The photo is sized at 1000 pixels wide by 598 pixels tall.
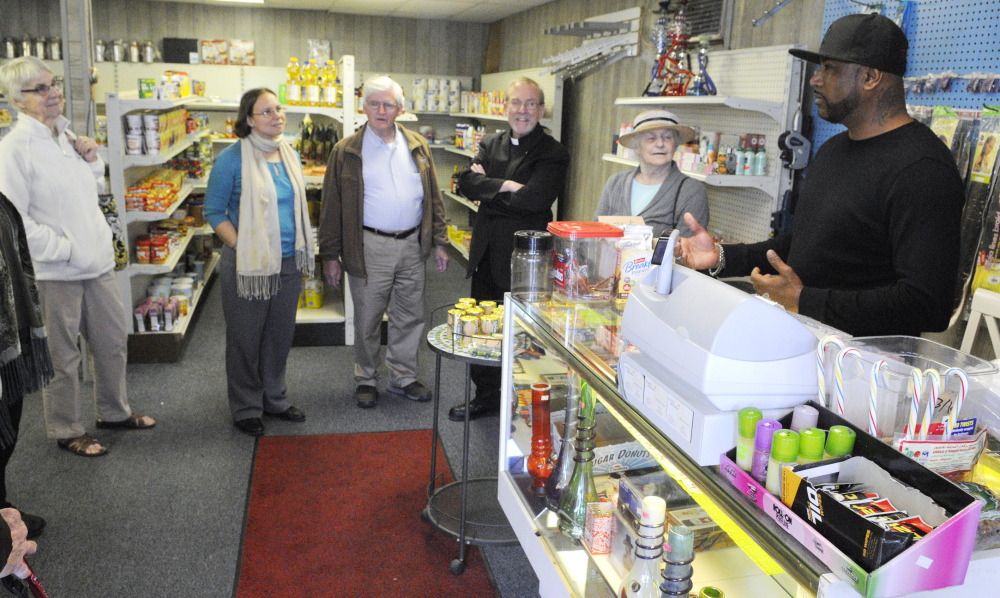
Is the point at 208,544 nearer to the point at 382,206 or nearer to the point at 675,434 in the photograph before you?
the point at 382,206

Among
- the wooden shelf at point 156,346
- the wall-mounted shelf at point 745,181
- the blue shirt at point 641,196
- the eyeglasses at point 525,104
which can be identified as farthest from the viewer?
the wooden shelf at point 156,346

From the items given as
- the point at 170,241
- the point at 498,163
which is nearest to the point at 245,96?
the point at 498,163

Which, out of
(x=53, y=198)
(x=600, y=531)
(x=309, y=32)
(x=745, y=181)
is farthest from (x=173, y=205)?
(x=309, y=32)

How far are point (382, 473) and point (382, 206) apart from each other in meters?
1.45

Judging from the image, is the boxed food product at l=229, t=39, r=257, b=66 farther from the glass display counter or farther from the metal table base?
the glass display counter

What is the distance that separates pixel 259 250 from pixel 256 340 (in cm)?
50

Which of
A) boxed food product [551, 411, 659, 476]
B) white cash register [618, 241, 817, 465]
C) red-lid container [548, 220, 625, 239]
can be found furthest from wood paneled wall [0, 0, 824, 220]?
white cash register [618, 241, 817, 465]

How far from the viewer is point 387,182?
13.9 feet

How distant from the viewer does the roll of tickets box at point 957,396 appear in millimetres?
1024

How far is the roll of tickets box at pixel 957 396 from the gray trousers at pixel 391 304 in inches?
137

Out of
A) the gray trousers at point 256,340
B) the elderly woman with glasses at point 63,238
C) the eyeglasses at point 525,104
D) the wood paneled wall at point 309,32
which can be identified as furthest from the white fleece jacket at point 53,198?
the wood paneled wall at point 309,32

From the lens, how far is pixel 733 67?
158 inches

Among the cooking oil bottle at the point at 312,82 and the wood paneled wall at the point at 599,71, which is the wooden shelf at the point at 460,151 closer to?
the wood paneled wall at the point at 599,71

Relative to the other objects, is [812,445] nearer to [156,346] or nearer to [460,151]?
[156,346]
